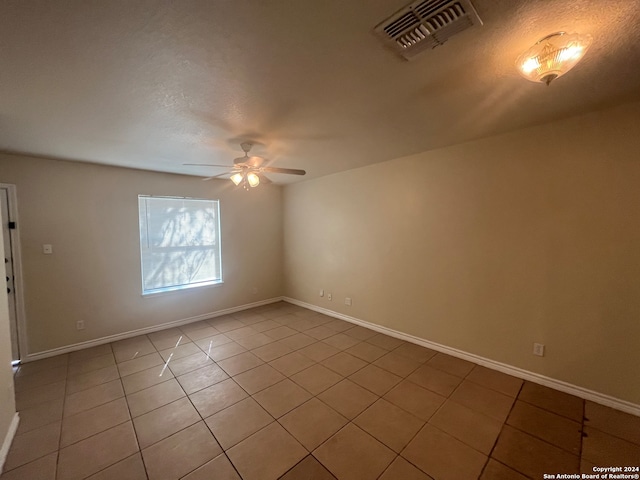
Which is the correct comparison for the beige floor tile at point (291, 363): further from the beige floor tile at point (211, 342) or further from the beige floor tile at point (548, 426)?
the beige floor tile at point (548, 426)

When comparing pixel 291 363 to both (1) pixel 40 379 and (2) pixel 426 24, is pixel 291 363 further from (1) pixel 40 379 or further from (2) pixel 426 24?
(2) pixel 426 24

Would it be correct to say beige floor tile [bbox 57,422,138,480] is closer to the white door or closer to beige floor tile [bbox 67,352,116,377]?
beige floor tile [bbox 67,352,116,377]

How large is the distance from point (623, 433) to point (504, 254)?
4.98 ft

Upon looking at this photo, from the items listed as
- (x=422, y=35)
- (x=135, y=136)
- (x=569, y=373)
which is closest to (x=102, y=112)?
(x=135, y=136)

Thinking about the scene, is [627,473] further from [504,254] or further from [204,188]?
[204,188]

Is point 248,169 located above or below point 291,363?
above

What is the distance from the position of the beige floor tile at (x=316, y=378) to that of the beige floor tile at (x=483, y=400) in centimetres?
113

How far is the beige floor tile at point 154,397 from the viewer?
7.13ft

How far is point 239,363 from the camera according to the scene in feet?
9.51

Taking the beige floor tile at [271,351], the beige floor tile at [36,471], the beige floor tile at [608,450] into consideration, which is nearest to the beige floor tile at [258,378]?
the beige floor tile at [271,351]

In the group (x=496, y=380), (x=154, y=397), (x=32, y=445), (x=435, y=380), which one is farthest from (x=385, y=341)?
(x=32, y=445)

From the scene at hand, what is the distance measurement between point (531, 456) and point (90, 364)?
429 cm

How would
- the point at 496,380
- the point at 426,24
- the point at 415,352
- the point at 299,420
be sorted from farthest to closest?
the point at 415,352 → the point at 496,380 → the point at 299,420 → the point at 426,24

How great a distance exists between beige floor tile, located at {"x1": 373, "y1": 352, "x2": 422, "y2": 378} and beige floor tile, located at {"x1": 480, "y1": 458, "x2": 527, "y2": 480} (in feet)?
3.34
